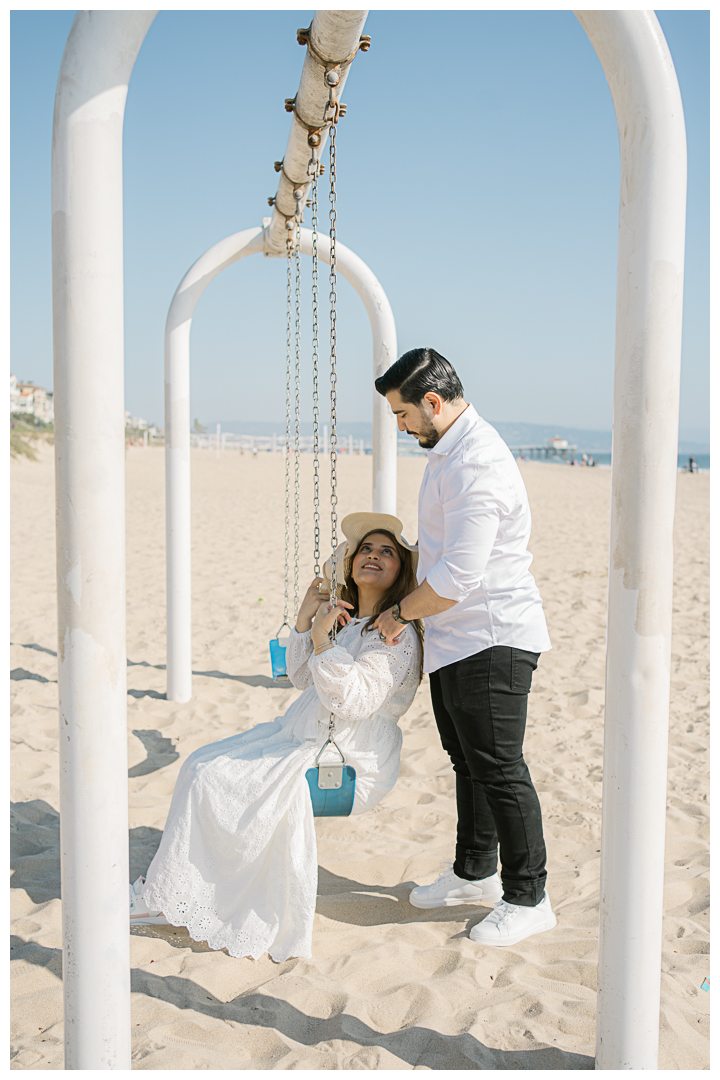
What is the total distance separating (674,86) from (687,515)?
55.6ft

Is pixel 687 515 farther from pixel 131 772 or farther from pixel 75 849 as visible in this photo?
pixel 75 849

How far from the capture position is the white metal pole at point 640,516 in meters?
1.70

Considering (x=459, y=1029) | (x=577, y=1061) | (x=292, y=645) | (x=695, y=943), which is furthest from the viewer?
(x=292, y=645)

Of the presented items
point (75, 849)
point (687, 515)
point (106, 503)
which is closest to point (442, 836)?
point (75, 849)

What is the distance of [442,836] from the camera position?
3.46 m

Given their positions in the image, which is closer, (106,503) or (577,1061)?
(106,503)

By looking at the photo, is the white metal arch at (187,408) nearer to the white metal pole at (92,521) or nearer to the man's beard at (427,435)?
the man's beard at (427,435)

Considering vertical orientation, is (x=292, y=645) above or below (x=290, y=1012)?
above

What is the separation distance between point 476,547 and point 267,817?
1050mm

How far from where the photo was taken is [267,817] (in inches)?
99.9

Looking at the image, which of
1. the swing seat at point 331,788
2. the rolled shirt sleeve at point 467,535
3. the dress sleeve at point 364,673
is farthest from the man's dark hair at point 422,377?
the swing seat at point 331,788

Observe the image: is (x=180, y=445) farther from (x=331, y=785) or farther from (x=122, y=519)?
(x=122, y=519)

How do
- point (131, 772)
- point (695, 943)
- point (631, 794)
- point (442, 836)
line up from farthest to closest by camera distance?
point (131, 772), point (442, 836), point (695, 943), point (631, 794)

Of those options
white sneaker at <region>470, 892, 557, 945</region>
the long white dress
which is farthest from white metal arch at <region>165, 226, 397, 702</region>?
white sneaker at <region>470, 892, 557, 945</region>
